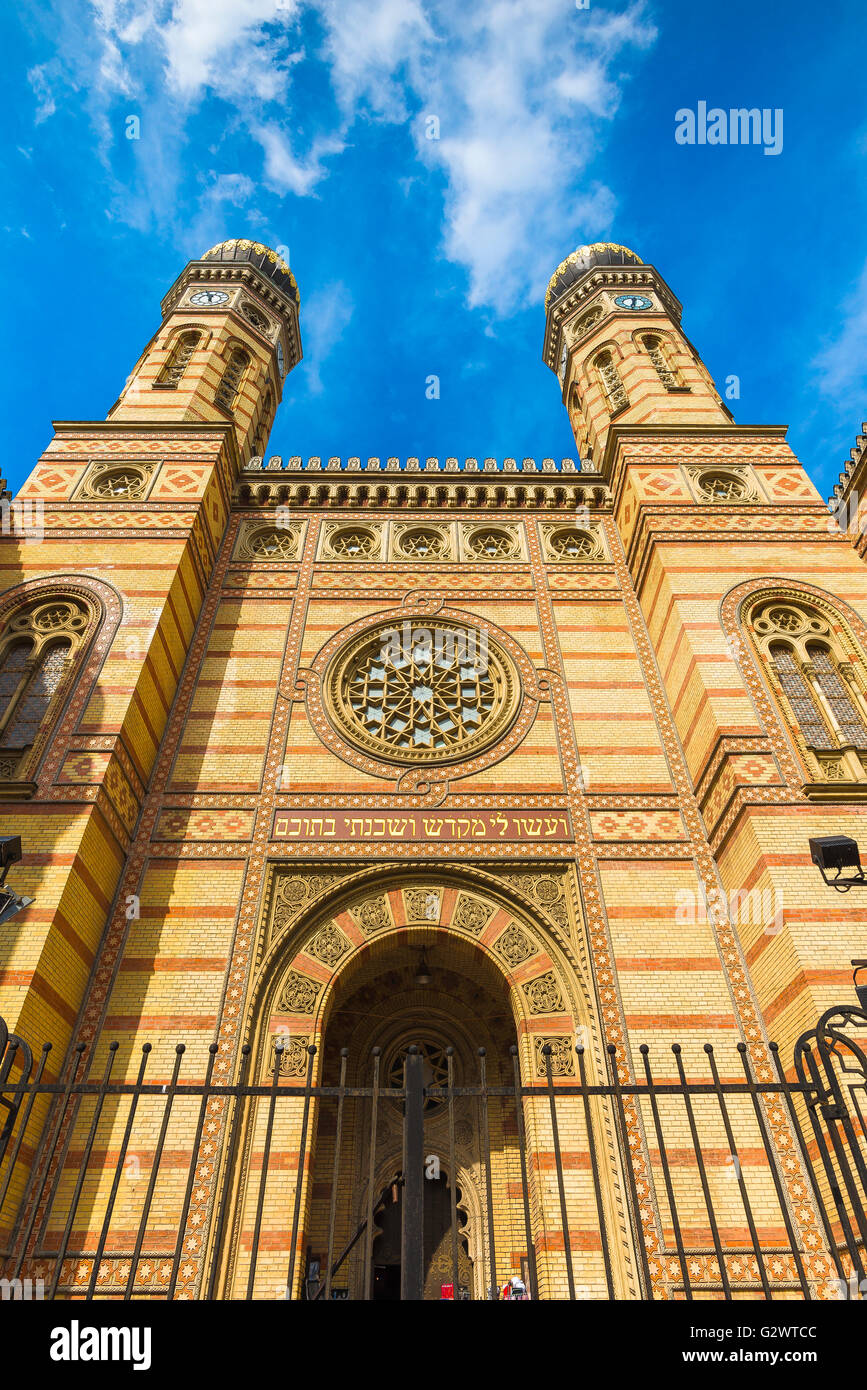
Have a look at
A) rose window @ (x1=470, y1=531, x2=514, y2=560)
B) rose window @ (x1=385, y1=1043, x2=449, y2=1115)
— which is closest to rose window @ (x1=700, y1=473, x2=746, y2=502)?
rose window @ (x1=470, y1=531, x2=514, y2=560)

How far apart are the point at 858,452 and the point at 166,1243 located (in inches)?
Answer: 465

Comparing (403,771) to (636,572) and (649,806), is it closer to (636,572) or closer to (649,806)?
(649,806)

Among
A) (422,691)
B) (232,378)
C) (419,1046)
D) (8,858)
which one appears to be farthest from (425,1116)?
(232,378)

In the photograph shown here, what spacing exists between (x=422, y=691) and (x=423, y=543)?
122 inches

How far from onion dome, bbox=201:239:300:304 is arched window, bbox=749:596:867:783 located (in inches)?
508

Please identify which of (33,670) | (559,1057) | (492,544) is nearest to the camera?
(559,1057)

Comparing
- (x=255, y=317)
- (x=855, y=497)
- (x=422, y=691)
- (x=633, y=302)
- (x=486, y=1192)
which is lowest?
(x=486, y=1192)

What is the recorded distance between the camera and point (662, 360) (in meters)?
15.0

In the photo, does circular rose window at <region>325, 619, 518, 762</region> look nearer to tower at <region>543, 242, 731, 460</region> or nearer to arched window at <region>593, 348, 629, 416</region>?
tower at <region>543, 242, 731, 460</region>

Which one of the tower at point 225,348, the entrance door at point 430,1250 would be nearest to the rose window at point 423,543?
the tower at point 225,348

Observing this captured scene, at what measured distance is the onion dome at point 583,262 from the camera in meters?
17.3

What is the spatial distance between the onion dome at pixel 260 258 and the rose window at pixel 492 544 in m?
8.56

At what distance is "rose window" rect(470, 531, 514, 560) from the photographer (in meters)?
12.3

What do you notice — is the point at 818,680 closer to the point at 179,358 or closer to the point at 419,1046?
→ the point at 419,1046
